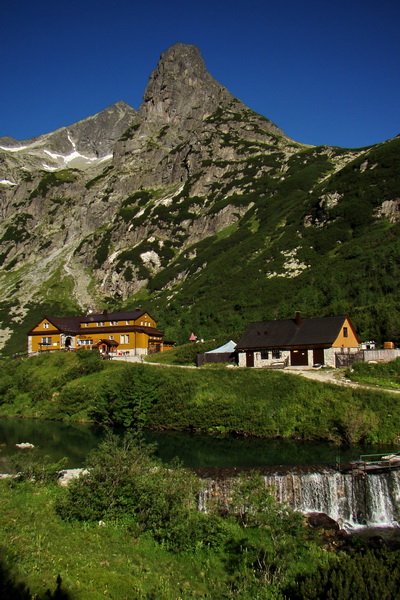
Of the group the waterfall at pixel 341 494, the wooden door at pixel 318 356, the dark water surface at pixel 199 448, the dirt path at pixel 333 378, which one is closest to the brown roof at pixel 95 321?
the wooden door at pixel 318 356

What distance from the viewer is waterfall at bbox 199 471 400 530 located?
25141 mm

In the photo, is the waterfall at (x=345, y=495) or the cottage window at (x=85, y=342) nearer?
the waterfall at (x=345, y=495)

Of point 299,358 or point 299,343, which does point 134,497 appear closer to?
point 299,343

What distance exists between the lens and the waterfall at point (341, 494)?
82.5ft

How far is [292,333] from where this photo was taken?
59.3 m

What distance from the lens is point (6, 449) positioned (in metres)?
39.3

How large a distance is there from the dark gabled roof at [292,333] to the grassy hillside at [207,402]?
8502 mm

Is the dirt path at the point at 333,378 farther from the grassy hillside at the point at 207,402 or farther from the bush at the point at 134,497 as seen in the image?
the bush at the point at 134,497

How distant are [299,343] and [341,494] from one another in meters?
31.9

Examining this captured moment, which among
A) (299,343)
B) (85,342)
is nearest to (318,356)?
(299,343)

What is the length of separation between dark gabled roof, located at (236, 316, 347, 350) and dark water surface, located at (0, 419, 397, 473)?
61.1 ft

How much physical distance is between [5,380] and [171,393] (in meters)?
29.3

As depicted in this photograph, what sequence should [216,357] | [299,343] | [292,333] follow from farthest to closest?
[216,357] < [292,333] < [299,343]

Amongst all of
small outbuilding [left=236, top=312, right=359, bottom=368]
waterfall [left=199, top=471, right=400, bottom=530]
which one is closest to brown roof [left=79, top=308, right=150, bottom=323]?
small outbuilding [left=236, top=312, right=359, bottom=368]
